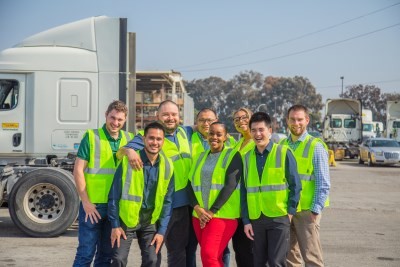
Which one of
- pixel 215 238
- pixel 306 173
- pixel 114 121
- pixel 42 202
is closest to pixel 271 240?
pixel 215 238

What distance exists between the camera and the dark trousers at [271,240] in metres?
5.24

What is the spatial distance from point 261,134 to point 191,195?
2.81 ft

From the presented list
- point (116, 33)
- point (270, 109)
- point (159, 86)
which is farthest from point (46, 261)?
point (270, 109)

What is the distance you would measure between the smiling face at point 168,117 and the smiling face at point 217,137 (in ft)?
1.37

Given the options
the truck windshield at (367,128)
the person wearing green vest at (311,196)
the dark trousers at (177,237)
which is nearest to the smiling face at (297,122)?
the person wearing green vest at (311,196)

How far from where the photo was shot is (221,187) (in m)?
5.41

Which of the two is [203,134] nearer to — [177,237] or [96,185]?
[177,237]

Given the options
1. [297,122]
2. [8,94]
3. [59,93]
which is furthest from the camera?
[8,94]

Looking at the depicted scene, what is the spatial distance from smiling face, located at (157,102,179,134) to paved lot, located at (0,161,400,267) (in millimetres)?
2459

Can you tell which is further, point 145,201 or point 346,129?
point 346,129

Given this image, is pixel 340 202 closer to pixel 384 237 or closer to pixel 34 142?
pixel 384 237

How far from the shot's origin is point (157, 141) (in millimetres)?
5254

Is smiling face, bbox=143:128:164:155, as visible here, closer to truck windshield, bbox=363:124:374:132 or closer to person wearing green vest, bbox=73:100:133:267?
person wearing green vest, bbox=73:100:133:267

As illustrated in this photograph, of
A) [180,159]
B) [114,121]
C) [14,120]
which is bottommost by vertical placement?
[180,159]
